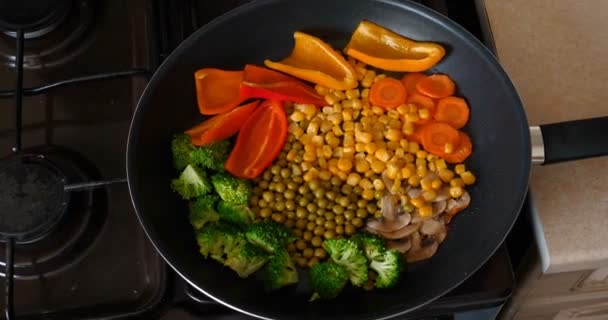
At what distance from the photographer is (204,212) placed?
121 centimetres

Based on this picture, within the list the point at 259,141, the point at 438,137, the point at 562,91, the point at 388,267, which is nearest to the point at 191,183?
the point at 259,141

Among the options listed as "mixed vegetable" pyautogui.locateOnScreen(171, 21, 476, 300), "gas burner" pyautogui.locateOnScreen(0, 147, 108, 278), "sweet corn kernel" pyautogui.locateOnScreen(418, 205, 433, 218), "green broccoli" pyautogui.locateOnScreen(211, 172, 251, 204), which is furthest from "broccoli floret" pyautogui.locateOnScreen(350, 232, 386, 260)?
"gas burner" pyautogui.locateOnScreen(0, 147, 108, 278)

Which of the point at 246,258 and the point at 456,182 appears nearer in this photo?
the point at 246,258

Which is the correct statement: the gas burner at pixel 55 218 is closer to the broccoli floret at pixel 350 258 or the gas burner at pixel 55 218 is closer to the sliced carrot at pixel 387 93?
the broccoli floret at pixel 350 258

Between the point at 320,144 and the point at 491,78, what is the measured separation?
1.18 ft

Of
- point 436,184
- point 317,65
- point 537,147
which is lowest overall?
point 436,184

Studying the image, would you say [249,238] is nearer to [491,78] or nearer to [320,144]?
[320,144]

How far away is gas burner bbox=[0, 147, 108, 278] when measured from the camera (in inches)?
44.2

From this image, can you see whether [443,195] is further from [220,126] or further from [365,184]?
[220,126]

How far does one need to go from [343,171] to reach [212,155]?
264 mm

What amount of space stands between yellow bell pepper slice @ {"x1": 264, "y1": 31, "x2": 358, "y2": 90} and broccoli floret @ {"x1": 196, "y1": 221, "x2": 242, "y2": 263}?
37 cm

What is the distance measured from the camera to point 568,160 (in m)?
1.12

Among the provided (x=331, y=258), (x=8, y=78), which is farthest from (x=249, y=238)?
(x=8, y=78)

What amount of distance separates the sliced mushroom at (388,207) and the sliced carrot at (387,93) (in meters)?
0.20
